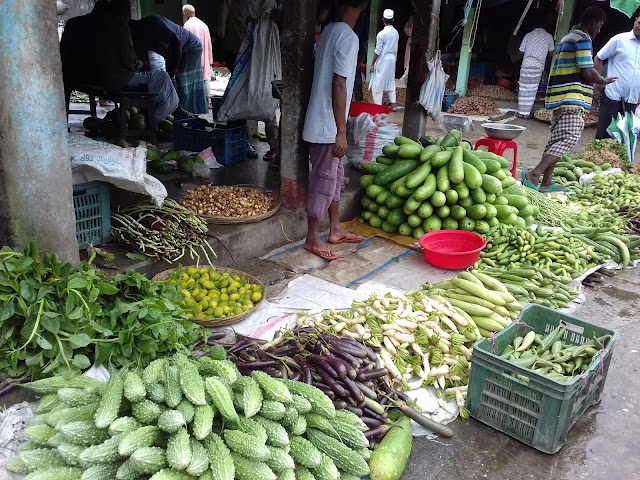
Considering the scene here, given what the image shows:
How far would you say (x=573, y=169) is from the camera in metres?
8.17

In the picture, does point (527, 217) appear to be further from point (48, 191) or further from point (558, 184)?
point (48, 191)

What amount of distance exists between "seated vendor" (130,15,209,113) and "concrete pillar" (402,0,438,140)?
3780mm

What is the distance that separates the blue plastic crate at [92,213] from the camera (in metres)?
4.04

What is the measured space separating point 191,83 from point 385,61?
515 cm

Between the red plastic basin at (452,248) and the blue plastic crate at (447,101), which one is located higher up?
Result: the blue plastic crate at (447,101)

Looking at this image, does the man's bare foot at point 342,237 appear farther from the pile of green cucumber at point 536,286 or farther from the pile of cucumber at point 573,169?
the pile of cucumber at point 573,169

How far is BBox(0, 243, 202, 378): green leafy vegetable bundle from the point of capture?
290cm

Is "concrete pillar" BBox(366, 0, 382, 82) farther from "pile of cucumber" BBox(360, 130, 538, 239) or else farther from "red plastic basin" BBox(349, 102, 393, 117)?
"pile of cucumber" BBox(360, 130, 538, 239)

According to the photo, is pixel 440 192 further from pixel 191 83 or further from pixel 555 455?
pixel 191 83

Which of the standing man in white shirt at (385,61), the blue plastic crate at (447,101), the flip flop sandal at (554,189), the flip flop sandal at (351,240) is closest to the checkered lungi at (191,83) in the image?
the standing man in white shirt at (385,61)

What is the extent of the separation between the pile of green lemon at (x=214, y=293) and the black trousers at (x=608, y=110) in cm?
774

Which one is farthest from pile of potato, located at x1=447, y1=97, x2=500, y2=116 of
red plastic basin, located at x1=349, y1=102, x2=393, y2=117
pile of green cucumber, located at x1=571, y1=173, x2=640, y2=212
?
red plastic basin, located at x1=349, y1=102, x2=393, y2=117

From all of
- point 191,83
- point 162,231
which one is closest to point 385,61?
point 191,83

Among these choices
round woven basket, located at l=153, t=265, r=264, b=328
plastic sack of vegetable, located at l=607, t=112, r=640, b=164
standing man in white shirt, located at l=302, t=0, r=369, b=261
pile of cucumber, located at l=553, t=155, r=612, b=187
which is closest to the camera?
round woven basket, located at l=153, t=265, r=264, b=328
